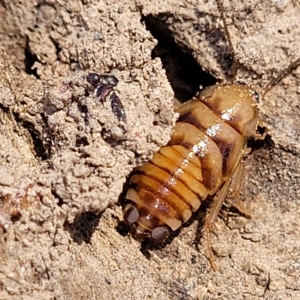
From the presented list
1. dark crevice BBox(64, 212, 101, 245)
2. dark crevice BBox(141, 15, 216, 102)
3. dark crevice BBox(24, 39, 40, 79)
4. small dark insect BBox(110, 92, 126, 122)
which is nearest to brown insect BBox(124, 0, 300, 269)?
dark crevice BBox(141, 15, 216, 102)

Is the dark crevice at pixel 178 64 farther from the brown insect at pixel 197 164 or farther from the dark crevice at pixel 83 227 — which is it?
the dark crevice at pixel 83 227

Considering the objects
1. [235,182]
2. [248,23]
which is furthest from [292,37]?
[235,182]

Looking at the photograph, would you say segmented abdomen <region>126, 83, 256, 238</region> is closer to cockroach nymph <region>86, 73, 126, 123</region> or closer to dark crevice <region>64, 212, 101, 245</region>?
dark crevice <region>64, 212, 101, 245</region>

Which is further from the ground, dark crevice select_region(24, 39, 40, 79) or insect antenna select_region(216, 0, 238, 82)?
insect antenna select_region(216, 0, 238, 82)

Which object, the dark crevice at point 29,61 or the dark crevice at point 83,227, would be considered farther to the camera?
the dark crevice at point 29,61

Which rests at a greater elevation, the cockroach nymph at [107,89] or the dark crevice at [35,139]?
the cockroach nymph at [107,89]

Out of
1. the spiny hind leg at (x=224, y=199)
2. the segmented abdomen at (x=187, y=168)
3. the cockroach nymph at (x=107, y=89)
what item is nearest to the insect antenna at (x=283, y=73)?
the segmented abdomen at (x=187, y=168)

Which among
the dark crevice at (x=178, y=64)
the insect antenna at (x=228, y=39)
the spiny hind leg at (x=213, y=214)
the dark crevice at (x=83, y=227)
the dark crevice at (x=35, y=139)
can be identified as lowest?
the dark crevice at (x=83, y=227)
